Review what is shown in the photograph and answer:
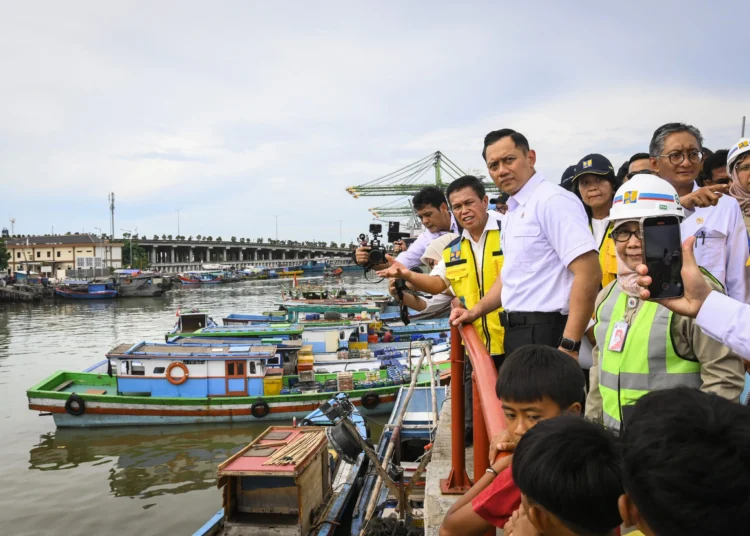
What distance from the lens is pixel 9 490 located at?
37.3 ft

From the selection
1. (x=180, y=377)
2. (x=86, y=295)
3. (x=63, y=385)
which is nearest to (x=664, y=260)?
(x=180, y=377)

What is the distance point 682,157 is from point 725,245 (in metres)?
0.57

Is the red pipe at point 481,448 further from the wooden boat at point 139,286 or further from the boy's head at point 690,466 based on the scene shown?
the wooden boat at point 139,286

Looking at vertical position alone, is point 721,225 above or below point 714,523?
above

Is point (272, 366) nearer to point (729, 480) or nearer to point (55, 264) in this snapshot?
point (729, 480)

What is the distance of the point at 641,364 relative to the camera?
1.93 meters

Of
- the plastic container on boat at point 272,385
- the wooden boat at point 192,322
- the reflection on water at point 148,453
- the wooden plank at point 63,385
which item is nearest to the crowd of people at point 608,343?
the reflection on water at point 148,453

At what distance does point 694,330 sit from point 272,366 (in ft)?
46.0

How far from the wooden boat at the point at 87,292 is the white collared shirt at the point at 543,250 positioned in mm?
54125

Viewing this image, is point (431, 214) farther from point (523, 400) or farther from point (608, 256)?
point (523, 400)

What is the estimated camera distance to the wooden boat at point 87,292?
50.1 m

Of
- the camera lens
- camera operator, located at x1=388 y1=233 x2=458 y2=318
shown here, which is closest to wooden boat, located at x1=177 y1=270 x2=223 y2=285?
camera operator, located at x1=388 y1=233 x2=458 y2=318

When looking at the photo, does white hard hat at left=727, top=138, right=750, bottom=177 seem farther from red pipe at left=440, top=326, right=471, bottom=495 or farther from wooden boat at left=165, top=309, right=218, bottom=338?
wooden boat at left=165, top=309, right=218, bottom=338

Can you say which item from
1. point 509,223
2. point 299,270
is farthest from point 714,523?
point 299,270
